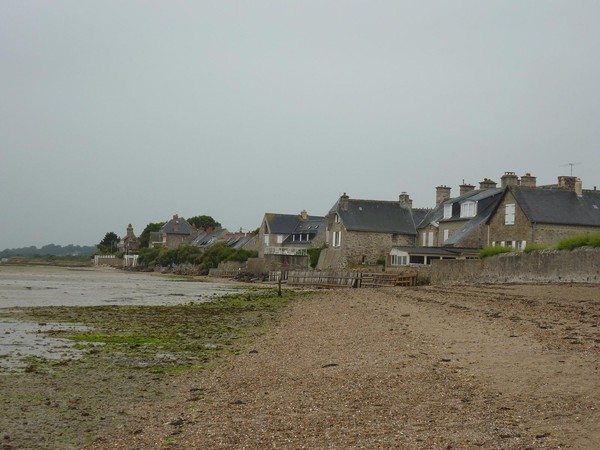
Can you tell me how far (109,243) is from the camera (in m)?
161

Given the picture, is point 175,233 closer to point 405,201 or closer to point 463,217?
point 405,201

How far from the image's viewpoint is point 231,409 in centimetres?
986

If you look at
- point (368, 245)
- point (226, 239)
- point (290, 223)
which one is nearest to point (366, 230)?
point (368, 245)

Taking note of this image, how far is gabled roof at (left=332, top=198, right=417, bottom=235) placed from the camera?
5756 cm

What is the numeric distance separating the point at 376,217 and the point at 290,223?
2177 cm

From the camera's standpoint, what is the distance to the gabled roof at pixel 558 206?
4106 centimetres

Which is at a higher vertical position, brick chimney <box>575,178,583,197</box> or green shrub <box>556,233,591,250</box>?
brick chimney <box>575,178,583,197</box>

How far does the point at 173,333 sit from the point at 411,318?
6765 millimetres

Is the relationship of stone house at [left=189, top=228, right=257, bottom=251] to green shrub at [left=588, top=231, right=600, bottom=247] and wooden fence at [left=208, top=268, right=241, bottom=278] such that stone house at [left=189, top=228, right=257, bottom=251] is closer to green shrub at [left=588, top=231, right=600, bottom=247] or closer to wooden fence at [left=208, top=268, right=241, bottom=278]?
wooden fence at [left=208, top=268, right=241, bottom=278]

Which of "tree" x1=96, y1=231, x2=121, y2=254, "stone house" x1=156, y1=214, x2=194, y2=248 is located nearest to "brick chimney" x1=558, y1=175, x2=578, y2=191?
"stone house" x1=156, y1=214, x2=194, y2=248

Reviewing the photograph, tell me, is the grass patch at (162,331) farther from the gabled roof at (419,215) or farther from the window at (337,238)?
the gabled roof at (419,215)

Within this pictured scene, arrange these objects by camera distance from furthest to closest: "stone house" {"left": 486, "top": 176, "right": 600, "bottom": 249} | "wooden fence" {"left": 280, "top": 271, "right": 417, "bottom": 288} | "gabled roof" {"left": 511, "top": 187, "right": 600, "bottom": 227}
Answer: "wooden fence" {"left": 280, "top": 271, "right": 417, "bottom": 288}, "gabled roof" {"left": 511, "top": 187, "right": 600, "bottom": 227}, "stone house" {"left": 486, "top": 176, "right": 600, "bottom": 249}

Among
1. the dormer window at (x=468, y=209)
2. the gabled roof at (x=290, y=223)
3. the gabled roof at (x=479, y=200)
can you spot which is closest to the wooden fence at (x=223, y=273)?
the gabled roof at (x=290, y=223)

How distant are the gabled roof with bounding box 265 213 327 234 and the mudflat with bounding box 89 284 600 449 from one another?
58144 mm
